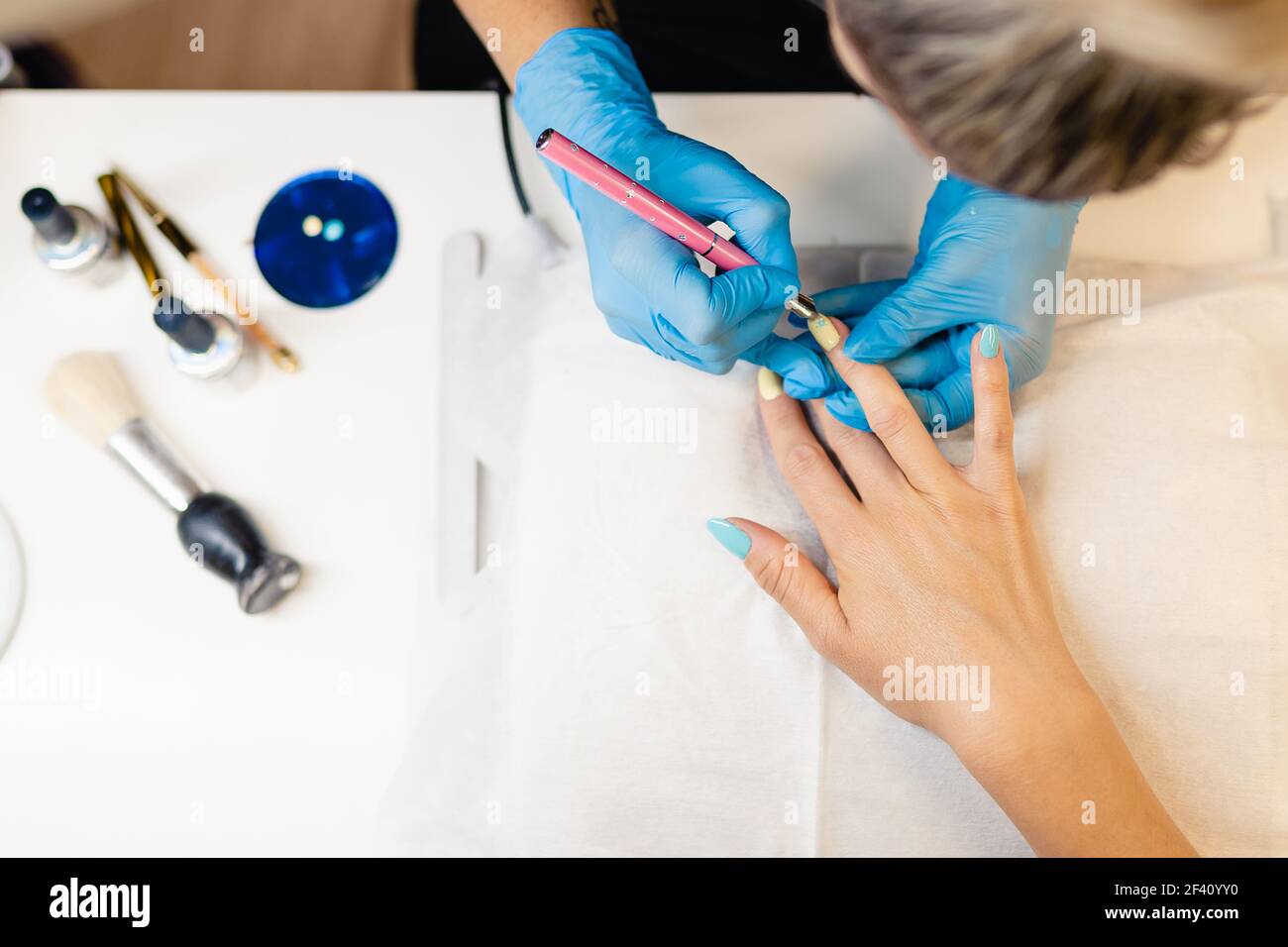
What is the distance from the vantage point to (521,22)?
0.87m

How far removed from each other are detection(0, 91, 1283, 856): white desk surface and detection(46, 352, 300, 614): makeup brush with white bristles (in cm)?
2

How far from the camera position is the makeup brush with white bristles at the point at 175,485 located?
0.79 m

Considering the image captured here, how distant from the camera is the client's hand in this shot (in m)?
0.66

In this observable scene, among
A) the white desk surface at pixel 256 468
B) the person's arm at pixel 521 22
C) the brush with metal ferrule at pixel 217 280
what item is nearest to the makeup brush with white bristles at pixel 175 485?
the white desk surface at pixel 256 468

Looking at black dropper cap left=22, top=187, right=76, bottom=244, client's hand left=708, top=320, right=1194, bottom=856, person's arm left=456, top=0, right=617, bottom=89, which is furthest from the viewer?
person's arm left=456, top=0, right=617, bottom=89

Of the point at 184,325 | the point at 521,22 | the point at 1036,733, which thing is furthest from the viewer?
the point at 521,22

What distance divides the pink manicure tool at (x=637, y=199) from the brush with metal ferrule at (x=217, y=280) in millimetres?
346

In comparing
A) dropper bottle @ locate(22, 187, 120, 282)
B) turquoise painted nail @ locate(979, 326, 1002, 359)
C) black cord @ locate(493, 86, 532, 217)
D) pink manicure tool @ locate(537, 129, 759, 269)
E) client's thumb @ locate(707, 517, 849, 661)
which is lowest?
client's thumb @ locate(707, 517, 849, 661)

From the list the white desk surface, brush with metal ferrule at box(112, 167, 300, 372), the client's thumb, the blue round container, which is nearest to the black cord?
the white desk surface

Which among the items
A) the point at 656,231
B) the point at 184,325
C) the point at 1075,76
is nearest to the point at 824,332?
the point at 656,231

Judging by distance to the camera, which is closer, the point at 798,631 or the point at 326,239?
the point at 798,631

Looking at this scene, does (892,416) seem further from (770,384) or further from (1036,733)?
(1036,733)

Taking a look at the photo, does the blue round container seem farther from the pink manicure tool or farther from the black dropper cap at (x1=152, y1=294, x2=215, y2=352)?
the pink manicure tool

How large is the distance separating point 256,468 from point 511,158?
395mm
